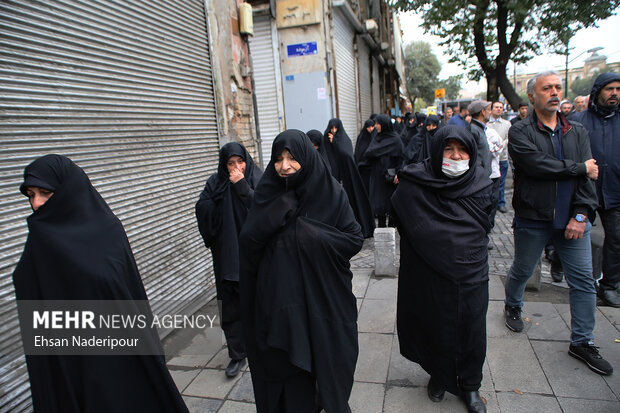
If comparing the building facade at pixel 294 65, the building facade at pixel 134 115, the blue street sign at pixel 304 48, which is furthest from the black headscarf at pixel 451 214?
the blue street sign at pixel 304 48

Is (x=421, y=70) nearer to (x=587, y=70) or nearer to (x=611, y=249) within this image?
(x=587, y=70)

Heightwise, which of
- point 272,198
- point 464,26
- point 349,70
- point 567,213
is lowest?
point 567,213

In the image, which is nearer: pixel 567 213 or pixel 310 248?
pixel 310 248

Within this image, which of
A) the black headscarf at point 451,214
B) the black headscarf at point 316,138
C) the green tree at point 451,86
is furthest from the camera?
the green tree at point 451,86

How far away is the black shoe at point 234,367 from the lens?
3330mm

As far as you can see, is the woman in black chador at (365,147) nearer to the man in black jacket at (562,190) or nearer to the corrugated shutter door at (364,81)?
the man in black jacket at (562,190)

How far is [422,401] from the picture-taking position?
9.25 feet

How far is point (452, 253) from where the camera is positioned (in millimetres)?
2506

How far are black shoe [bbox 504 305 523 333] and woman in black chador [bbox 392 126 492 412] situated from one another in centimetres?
118

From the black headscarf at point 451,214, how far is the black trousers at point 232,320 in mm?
1624

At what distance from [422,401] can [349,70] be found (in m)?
12.7

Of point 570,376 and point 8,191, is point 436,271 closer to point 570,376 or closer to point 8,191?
point 570,376

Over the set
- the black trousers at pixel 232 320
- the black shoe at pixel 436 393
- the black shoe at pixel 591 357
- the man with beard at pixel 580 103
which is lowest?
the black shoe at pixel 436 393

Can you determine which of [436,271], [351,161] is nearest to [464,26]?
[351,161]
